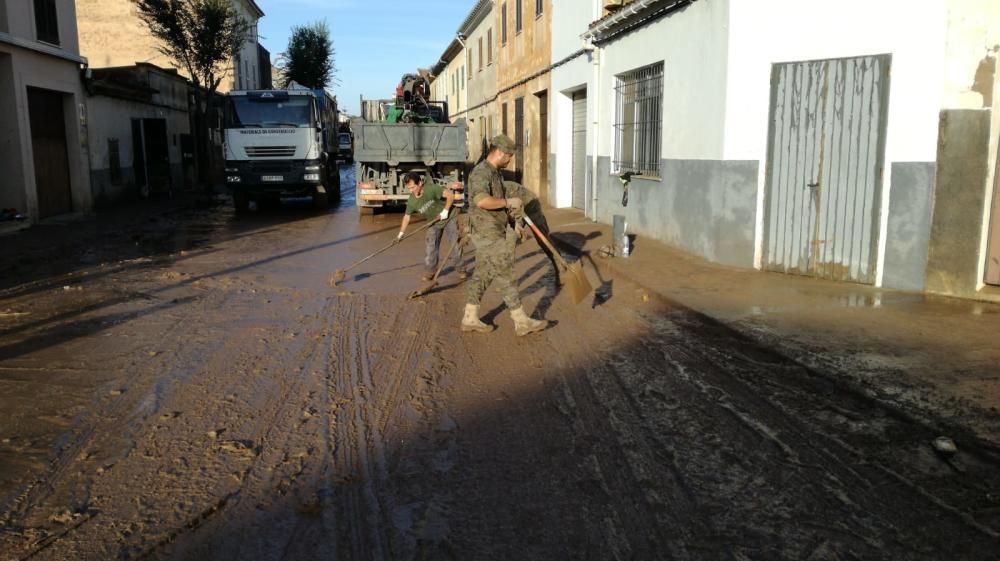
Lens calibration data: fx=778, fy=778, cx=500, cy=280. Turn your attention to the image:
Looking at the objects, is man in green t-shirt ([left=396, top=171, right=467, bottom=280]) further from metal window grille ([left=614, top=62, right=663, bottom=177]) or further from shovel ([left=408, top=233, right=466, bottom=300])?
metal window grille ([left=614, top=62, right=663, bottom=177])

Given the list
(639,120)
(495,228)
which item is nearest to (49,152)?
(639,120)

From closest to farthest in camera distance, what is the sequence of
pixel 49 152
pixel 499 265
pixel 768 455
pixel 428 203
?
pixel 768 455, pixel 499 265, pixel 428 203, pixel 49 152

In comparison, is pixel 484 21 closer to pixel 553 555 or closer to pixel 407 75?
pixel 407 75

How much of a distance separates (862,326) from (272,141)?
14.7 metres

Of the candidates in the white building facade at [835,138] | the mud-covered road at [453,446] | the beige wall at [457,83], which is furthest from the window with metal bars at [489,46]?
the mud-covered road at [453,446]

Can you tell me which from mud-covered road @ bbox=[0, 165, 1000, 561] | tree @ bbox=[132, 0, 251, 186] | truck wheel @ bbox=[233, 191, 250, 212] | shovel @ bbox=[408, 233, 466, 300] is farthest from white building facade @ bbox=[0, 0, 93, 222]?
shovel @ bbox=[408, 233, 466, 300]

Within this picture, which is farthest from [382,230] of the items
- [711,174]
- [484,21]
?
[484,21]

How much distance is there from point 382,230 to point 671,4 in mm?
Result: 7029

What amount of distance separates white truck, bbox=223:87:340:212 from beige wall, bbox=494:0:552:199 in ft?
18.5

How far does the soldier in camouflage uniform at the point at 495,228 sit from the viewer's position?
659 centimetres

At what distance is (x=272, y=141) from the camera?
59.7 feet

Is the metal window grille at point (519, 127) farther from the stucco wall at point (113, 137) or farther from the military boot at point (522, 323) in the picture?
the military boot at point (522, 323)

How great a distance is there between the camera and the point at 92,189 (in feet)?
61.2

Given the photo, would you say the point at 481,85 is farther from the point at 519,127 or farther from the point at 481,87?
the point at 519,127
